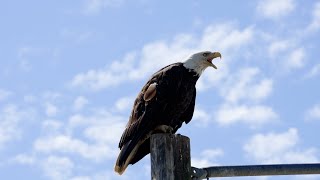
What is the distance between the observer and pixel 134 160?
183 inches

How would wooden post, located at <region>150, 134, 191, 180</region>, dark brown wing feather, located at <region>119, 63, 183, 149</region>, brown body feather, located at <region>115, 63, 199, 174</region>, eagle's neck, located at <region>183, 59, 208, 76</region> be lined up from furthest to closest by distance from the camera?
1. eagle's neck, located at <region>183, 59, 208, 76</region>
2. dark brown wing feather, located at <region>119, 63, 183, 149</region>
3. brown body feather, located at <region>115, 63, 199, 174</region>
4. wooden post, located at <region>150, 134, 191, 180</region>

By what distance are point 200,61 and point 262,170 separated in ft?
9.27

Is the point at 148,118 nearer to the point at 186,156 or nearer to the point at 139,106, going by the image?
the point at 139,106

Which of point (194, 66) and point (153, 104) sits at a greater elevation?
point (194, 66)

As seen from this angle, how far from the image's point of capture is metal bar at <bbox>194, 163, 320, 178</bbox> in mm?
3184

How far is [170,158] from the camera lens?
3186mm

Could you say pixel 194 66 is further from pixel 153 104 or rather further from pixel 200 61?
pixel 153 104

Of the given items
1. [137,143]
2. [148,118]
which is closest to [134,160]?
[137,143]

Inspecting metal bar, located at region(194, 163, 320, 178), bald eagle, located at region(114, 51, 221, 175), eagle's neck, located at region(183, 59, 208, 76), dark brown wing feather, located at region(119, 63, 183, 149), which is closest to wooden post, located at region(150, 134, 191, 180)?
metal bar, located at region(194, 163, 320, 178)

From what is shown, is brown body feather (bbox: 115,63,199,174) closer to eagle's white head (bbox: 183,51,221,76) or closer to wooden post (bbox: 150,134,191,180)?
eagle's white head (bbox: 183,51,221,76)

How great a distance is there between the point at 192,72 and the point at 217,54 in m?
0.48

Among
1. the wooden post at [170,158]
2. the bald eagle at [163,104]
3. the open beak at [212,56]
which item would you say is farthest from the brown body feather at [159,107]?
the wooden post at [170,158]

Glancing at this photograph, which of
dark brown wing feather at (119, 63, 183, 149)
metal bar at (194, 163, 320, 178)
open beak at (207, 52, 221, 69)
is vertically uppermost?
open beak at (207, 52, 221, 69)

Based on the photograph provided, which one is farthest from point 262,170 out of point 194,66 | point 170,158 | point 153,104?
point 194,66
